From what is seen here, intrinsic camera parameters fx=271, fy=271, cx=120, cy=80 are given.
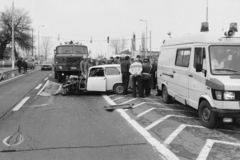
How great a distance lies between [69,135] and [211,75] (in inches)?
145

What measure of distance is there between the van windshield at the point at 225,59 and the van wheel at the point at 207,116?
876mm

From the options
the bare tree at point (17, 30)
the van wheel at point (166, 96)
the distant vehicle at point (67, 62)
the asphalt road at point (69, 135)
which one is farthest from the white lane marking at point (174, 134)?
the bare tree at point (17, 30)

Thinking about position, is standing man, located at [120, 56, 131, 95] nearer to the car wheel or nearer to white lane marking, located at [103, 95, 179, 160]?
the car wheel

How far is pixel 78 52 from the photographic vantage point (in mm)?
Answer: 19922

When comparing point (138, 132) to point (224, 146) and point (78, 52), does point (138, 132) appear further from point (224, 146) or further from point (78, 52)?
point (78, 52)

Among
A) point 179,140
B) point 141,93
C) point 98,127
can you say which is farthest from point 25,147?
point 141,93

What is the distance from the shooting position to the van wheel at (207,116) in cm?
663

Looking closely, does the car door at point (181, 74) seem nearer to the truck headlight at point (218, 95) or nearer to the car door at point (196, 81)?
the car door at point (196, 81)

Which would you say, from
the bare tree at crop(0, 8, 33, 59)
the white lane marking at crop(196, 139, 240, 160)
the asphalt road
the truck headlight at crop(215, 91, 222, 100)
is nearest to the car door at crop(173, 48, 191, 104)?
the truck headlight at crop(215, 91, 222, 100)

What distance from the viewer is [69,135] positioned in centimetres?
624

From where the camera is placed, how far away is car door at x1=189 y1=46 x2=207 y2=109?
6.96 meters

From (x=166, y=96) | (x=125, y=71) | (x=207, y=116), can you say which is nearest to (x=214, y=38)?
(x=207, y=116)

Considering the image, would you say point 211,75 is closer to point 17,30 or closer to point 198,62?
point 198,62

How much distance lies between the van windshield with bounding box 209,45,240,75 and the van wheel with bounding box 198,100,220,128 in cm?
88
